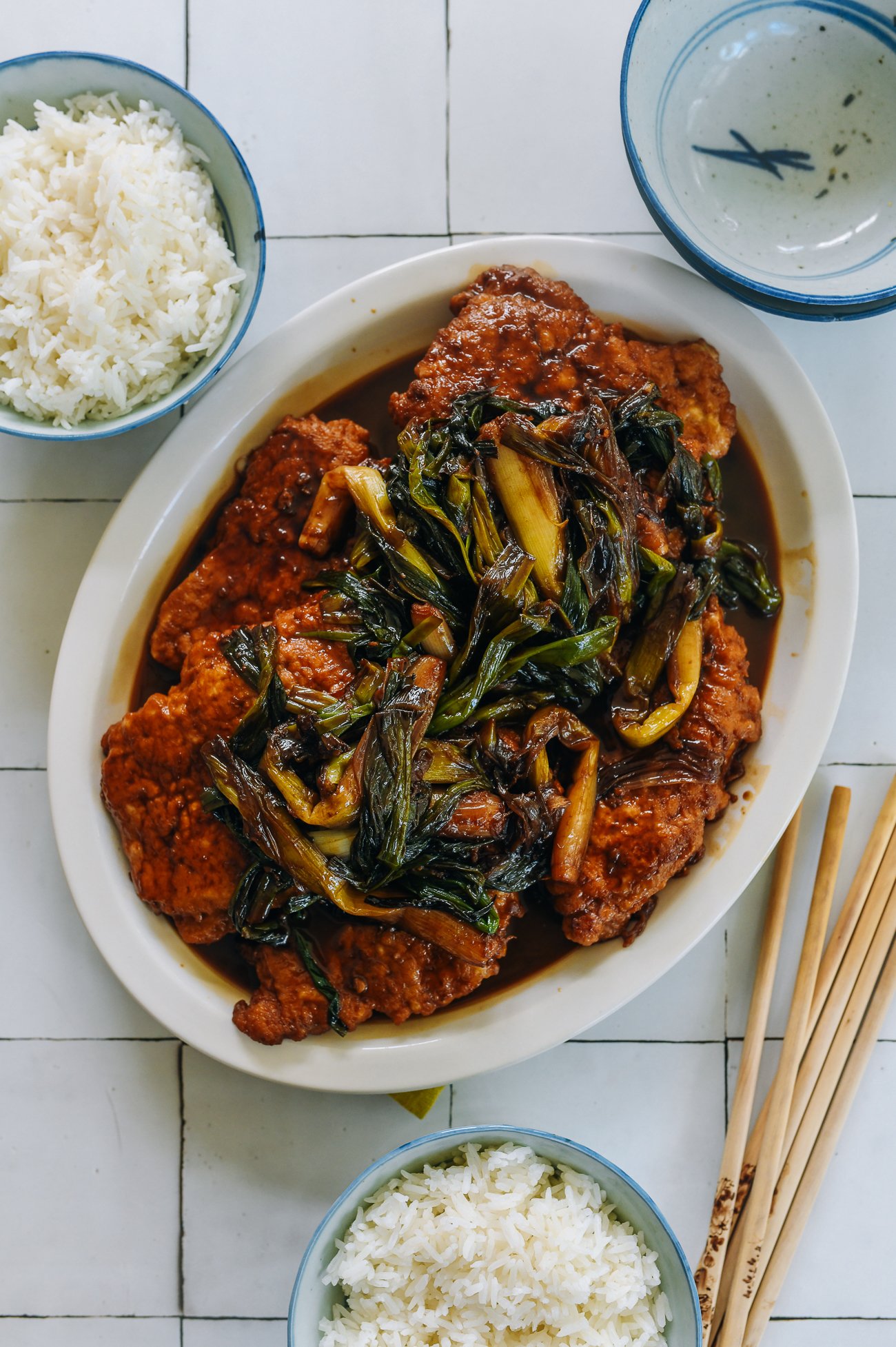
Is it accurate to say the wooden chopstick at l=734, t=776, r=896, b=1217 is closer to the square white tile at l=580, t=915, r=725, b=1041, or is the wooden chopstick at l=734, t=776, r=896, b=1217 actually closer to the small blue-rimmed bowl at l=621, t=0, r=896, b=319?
the square white tile at l=580, t=915, r=725, b=1041

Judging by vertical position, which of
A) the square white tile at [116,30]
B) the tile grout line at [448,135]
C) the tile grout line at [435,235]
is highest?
the square white tile at [116,30]

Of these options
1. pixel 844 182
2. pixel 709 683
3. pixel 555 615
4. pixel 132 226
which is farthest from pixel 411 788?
pixel 844 182

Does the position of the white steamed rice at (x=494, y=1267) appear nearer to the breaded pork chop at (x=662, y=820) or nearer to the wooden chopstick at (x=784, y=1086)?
the wooden chopstick at (x=784, y=1086)

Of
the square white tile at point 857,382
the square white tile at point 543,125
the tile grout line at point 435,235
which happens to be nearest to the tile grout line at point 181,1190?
the tile grout line at point 435,235

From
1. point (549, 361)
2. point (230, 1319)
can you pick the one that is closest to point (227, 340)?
point (549, 361)

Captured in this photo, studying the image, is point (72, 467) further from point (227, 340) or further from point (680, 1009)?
point (680, 1009)

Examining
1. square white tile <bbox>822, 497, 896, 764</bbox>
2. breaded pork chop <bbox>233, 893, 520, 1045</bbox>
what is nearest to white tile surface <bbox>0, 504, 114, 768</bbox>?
breaded pork chop <bbox>233, 893, 520, 1045</bbox>
